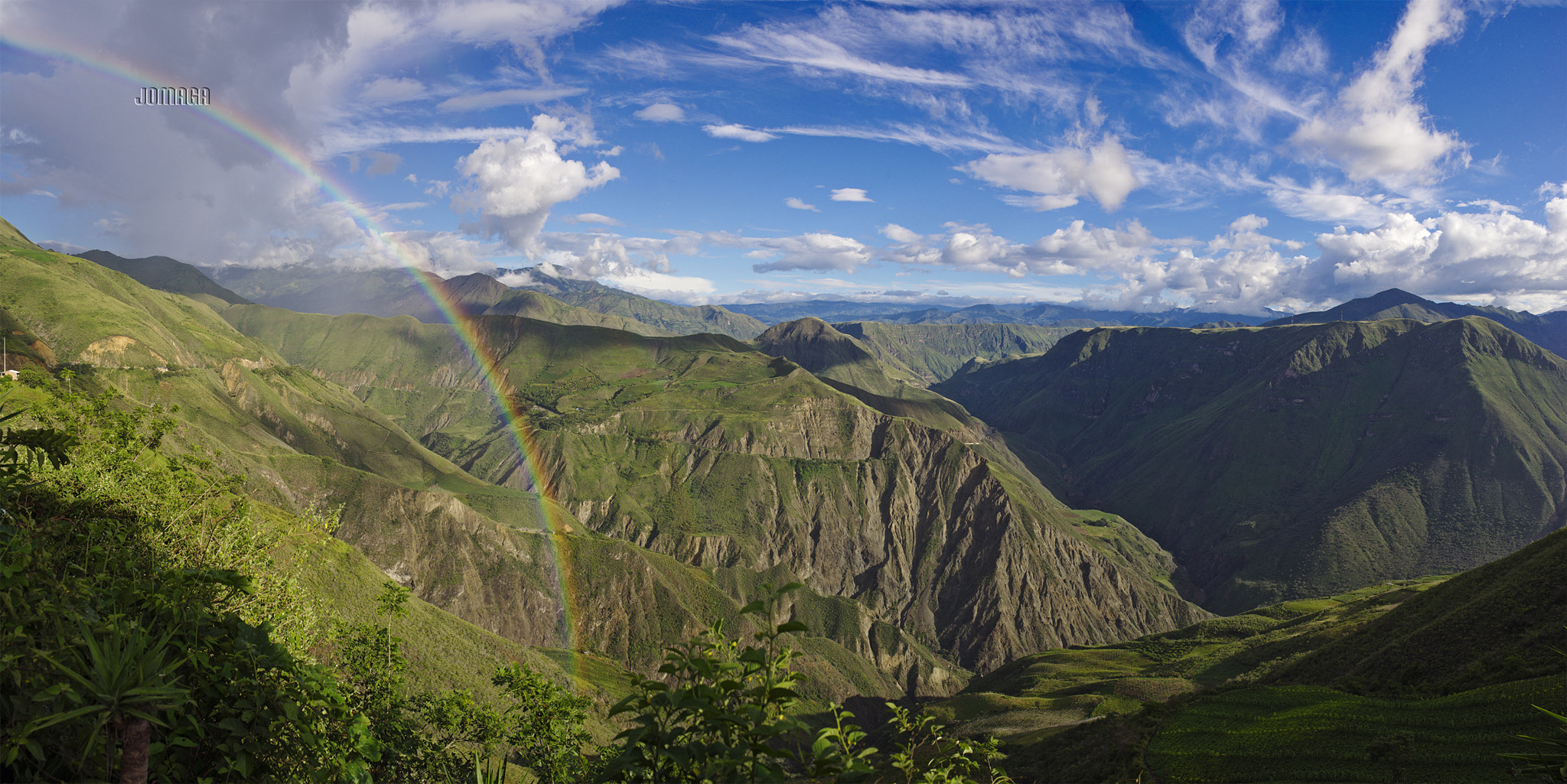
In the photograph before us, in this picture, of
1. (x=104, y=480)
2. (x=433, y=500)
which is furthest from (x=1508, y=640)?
(x=433, y=500)

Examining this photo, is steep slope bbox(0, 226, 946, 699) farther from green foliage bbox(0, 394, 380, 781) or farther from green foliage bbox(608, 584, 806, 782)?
green foliage bbox(608, 584, 806, 782)

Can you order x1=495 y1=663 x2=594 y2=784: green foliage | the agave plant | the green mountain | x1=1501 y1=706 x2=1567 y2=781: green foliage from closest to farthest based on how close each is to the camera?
the agave plant → x1=1501 y1=706 x2=1567 y2=781: green foliage → x1=495 y1=663 x2=594 y2=784: green foliage → the green mountain

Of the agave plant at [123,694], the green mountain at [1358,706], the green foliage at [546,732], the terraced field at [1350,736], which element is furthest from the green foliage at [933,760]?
the terraced field at [1350,736]

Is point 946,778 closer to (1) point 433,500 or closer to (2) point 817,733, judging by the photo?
(2) point 817,733

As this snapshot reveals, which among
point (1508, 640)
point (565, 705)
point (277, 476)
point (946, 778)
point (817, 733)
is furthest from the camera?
point (277, 476)

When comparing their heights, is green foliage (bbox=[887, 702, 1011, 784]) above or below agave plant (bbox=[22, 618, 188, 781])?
below

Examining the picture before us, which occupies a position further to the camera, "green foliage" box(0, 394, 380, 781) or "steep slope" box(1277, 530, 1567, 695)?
"steep slope" box(1277, 530, 1567, 695)

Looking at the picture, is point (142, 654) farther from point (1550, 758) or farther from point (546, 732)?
point (1550, 758)

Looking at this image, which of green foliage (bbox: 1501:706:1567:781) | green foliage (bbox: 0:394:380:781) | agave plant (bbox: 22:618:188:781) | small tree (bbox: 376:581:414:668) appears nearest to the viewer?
agave plant (bbox: 22:618:188:781)

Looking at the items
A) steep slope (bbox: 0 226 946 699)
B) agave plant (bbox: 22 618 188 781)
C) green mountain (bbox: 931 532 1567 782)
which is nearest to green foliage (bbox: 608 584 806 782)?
agave plant (bbox: 22 618 188 781)
